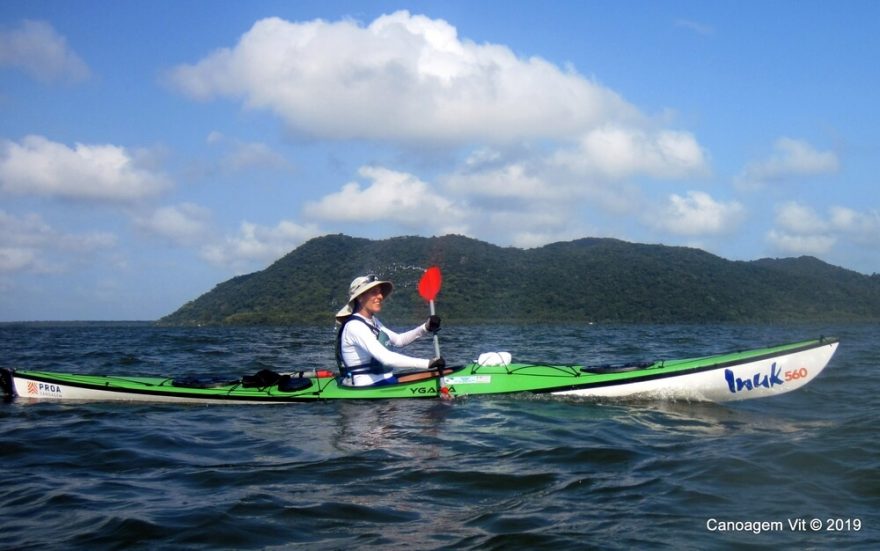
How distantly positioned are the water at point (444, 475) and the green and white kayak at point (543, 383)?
0.73 feet

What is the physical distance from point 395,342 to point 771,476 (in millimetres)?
5318

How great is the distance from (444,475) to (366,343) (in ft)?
10.7

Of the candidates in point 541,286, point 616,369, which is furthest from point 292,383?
point 541,286

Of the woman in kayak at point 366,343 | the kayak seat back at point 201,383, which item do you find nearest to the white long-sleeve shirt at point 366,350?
the woman in kayak at point 366,343

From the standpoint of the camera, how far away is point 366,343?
8273 millimetres

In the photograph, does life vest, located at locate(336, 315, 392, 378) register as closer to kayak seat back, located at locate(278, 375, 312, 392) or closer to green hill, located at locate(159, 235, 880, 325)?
kayak seat back, located at locate(278, 375, 312, 392)

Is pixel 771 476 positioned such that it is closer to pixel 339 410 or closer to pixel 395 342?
pixel 339 410

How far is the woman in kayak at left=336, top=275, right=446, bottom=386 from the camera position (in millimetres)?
8234

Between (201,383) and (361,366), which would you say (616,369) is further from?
(201,383)

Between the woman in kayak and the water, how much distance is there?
0.43 meters

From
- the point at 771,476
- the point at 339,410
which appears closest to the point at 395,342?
the point at 339,410

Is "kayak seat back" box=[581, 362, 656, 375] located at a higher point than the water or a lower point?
higher

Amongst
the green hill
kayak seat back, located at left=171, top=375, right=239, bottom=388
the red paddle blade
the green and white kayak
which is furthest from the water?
the green hill

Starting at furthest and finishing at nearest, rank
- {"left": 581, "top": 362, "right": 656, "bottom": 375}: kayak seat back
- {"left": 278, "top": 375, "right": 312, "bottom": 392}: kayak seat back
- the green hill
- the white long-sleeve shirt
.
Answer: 1. the green hill
2. {"left": 278, "top": 375, "right": 312, "bottom": 392}: kayak seat back
3. {"left": 581, "top": 362, "right": 656, "bottom": 375}: kayak seat back
4. the white long-sleeve shirt
